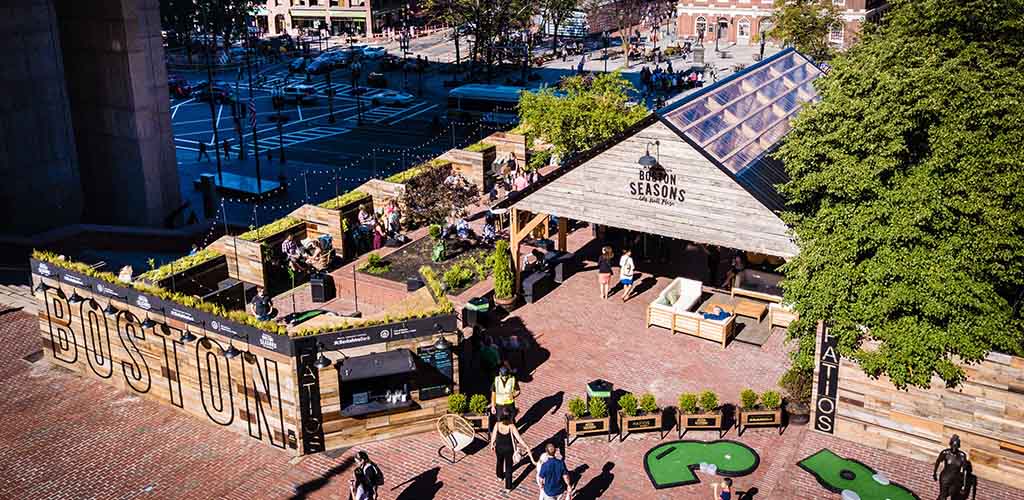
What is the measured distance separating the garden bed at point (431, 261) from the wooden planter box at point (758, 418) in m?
11.6

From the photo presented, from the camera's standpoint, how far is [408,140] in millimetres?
59250

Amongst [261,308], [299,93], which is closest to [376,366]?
[261,308]

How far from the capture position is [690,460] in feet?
69.9

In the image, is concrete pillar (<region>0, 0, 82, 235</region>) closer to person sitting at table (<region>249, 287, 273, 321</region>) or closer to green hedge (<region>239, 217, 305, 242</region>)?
green hedge (<region>239, 217, 305, 242</region>)

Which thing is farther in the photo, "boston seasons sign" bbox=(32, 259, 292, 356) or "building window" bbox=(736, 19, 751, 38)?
"building window" bbox=(736, 19, 751, 38)

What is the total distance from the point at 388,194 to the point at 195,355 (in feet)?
52.2

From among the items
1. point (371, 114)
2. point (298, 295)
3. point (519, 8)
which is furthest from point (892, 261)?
point (519, 8)

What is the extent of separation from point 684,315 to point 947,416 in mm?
8369

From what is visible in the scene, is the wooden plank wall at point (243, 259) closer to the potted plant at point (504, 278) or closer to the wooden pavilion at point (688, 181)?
the potted plant at point (504, 278)

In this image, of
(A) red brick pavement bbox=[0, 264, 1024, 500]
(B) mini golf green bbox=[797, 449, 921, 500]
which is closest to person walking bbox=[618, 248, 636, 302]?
(A) red brick pavement bbox=[0, 264, 1024, 500]

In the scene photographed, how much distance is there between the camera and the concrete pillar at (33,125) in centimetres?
3750

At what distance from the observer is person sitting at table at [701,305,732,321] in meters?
27.4

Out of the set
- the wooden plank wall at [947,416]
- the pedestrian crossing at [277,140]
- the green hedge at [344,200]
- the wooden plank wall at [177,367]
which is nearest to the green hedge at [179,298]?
the wooden plank wall at [177,367]

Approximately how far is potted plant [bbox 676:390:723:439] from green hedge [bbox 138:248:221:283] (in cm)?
1573
